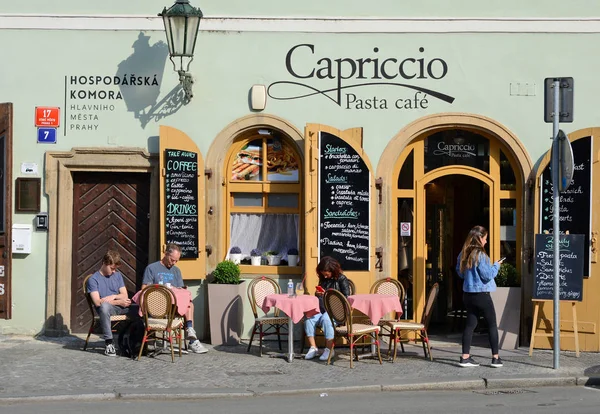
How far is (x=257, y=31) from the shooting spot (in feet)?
44.7

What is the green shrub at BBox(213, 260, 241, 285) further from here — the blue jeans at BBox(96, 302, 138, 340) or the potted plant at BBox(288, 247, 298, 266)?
the blue jeans at BBox(96, 302, 138, 340)

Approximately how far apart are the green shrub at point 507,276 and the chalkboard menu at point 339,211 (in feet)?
5.78

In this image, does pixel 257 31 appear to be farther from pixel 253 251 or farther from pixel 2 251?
Answer: pixel 2 251

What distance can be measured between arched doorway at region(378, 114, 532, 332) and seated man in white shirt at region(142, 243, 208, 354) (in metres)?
2.77

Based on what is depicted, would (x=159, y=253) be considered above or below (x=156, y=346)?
above

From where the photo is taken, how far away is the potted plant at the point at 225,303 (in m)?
13.2

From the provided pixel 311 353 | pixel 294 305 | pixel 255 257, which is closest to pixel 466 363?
pixel 311 353

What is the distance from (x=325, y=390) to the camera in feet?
34.2

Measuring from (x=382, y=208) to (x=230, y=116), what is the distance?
2.41 metres

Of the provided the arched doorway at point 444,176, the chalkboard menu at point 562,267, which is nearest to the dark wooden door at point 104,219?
the arched doorway at point 444,176

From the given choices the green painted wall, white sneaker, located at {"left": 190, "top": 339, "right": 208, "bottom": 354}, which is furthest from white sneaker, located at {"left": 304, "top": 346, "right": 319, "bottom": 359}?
the green painted wall

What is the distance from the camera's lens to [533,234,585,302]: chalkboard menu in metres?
12.5

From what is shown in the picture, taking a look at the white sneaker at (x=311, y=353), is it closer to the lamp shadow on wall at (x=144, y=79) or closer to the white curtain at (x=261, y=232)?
the white curtain at (x=261, y=232)

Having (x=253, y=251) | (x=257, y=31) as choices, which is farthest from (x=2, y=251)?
Answer: (x=257, y=31)
